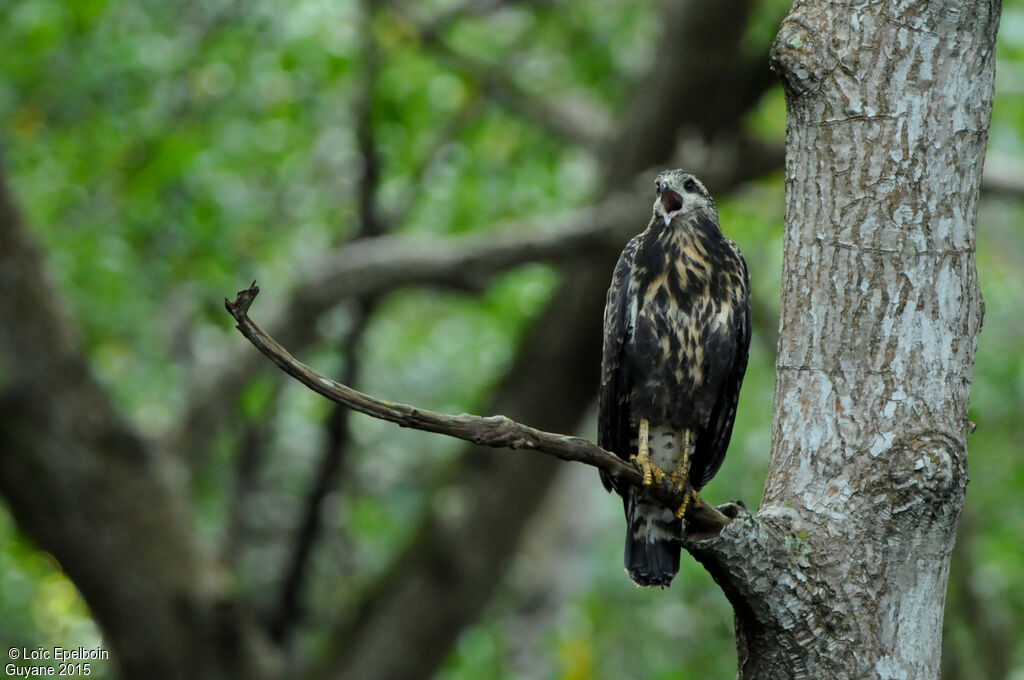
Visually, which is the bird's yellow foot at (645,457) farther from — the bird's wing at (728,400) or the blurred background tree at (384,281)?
the blurred background tree at (384,281)

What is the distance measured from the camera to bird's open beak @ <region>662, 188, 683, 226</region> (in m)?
2.73

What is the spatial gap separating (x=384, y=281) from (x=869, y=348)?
3.83m

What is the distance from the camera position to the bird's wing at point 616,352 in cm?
276

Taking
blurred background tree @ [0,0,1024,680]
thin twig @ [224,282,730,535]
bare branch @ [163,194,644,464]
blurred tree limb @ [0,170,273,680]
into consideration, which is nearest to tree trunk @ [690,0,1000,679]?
thin twig @ [224,282,730,535]

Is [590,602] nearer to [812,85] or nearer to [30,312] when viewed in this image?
[30,312]

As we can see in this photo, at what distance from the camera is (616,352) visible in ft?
9.15

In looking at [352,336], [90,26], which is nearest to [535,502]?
[352,336]

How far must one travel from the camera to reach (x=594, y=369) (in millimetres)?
6086

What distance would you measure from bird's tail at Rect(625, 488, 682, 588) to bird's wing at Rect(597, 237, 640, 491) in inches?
4.2

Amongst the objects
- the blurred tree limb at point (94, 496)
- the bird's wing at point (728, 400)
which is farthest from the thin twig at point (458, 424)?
the blurred tree limb at point (94, 496)

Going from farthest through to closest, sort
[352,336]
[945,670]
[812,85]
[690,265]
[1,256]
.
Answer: [945,670], [352,336], [1,256], [690,265], [812,85]

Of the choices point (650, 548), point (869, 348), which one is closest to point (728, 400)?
point (650, 548)

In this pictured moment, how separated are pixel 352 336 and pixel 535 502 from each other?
4.11 ft

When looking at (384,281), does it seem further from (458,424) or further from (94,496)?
(458,424)
